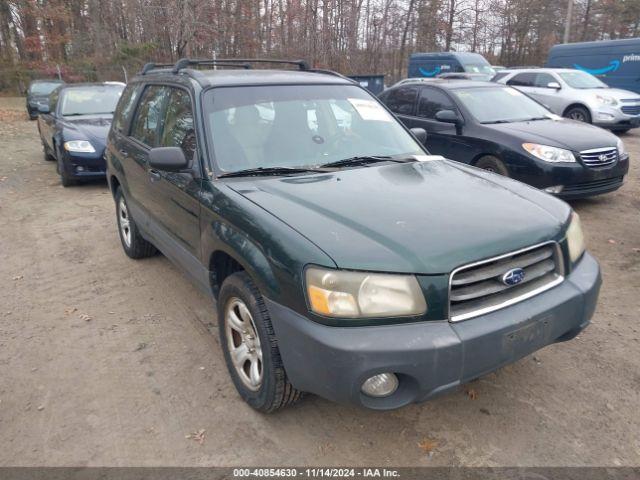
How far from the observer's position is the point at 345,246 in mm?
2258

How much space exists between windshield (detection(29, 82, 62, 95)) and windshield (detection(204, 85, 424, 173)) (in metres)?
19.9

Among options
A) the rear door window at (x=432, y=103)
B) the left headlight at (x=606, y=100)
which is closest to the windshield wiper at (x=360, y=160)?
the rear door window at (x=432, y=103)

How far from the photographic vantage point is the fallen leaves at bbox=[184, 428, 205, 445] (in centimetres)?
265

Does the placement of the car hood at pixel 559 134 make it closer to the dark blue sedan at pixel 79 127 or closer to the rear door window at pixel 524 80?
the dark blue sedan at pixel 79 127

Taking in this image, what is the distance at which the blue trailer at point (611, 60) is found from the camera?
→ 14914 mm

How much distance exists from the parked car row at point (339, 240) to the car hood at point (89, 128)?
4.03 meters

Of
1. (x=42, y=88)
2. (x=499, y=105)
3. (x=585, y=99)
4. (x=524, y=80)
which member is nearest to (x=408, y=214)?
(x=499, y=105)

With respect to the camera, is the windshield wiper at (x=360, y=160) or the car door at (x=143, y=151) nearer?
the windshield wiper at (x=360, y=160)

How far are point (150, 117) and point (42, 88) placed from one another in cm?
1968

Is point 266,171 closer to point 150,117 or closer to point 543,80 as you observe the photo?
point 150,117

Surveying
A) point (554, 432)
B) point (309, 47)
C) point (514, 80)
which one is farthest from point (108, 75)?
point (554, 432)

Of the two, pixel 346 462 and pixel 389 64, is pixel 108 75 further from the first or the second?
pixel 346 462

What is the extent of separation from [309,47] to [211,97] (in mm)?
26178

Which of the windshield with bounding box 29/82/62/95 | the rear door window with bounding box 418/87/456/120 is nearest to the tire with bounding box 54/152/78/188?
the rear door window with bounding box 418/87/456/120
